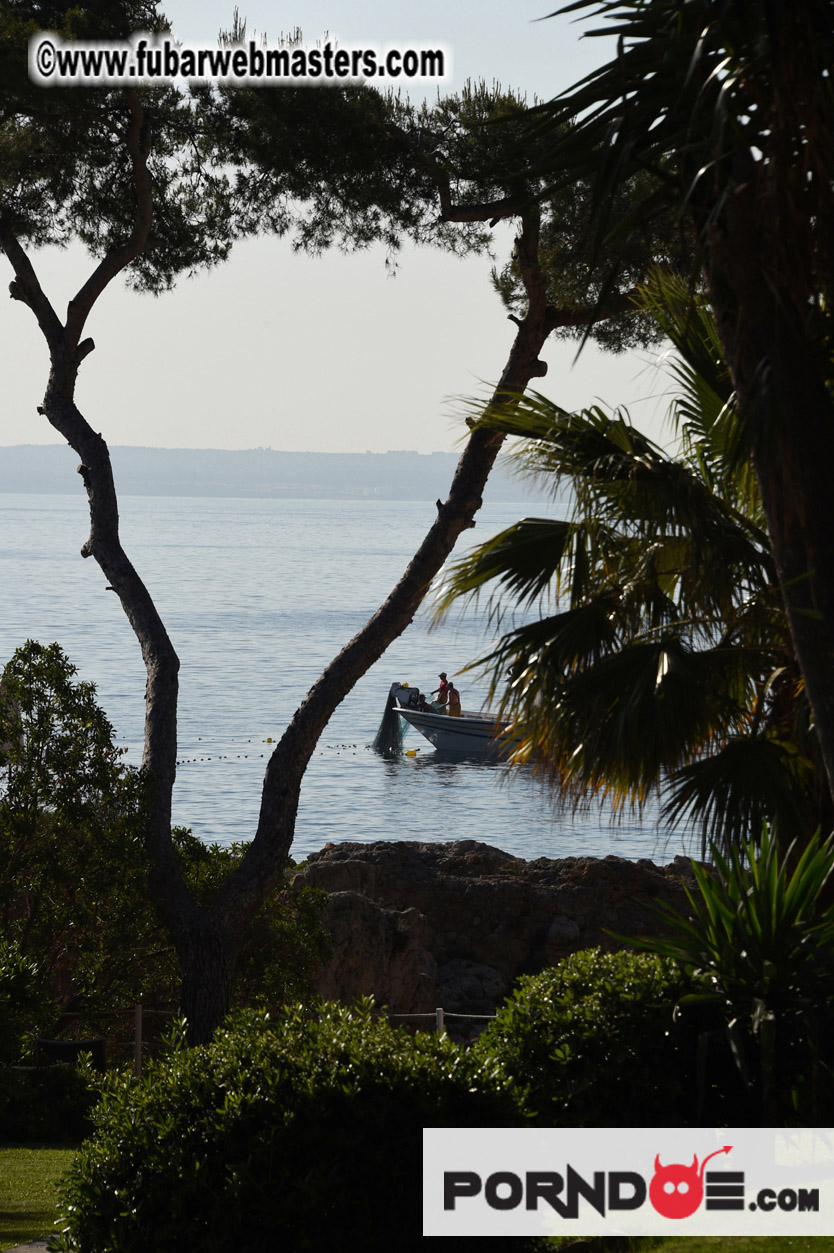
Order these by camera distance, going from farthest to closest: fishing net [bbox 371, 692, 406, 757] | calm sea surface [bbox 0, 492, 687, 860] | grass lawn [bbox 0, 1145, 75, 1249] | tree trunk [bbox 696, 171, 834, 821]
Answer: fishing net [bbox 371, 692, 406, 757]
calm sea surface [bbox 0, 492, 687, 860]
grass lawn [bbox 0, 1145, 75, 1249]
tree trunk [bbox 696, 171, 834, 821]

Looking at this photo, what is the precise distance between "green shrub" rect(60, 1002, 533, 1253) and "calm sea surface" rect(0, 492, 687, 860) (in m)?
2.37

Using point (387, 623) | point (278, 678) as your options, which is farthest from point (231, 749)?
point (387, 623)

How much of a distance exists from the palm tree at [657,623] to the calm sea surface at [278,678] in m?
0.44

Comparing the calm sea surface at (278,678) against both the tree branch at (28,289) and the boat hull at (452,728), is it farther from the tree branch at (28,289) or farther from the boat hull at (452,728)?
the tree branch at (28,289)

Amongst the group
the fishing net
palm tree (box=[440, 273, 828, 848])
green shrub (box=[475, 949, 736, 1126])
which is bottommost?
the fishing net

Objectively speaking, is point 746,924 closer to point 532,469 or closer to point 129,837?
point 532,469

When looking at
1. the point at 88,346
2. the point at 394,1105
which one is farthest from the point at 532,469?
the point at 88,346

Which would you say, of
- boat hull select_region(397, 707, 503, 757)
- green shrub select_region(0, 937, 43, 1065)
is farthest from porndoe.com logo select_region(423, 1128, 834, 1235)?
boat hull select_region(397, 707, 503, 757)

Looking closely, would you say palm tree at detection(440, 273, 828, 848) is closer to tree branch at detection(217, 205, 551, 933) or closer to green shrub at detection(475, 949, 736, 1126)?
green shrub at detection(475, 949, 736, 1126)

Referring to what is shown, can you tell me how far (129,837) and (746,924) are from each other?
6.30 meters

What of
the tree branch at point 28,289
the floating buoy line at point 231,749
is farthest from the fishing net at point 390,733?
the tree branch at point 28,289

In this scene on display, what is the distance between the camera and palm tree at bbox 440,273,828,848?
564cm

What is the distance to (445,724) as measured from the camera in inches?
1622

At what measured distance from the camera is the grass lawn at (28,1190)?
5.23 meters
